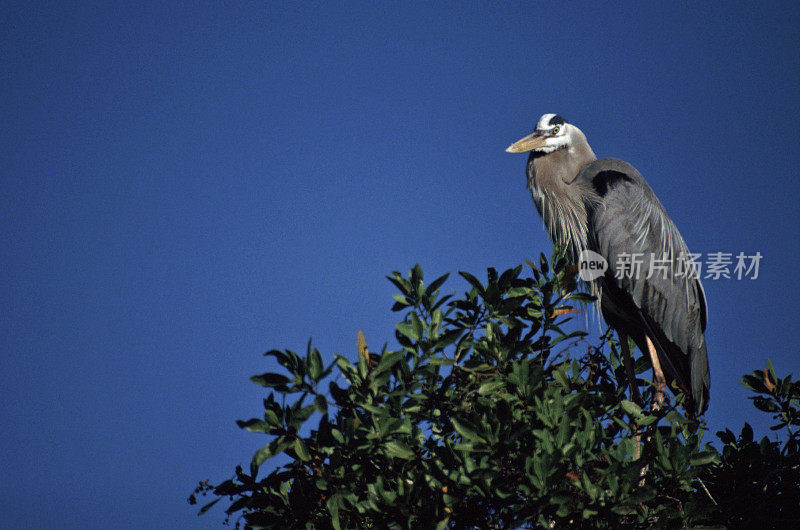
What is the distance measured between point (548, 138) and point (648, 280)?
1.73 m

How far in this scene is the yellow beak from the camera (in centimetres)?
661

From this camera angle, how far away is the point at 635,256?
6.02 metres

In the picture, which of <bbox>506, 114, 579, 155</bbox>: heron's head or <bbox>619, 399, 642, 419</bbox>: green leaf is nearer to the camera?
<bbox>619, 399, 642, 419</bbox>: green leaf

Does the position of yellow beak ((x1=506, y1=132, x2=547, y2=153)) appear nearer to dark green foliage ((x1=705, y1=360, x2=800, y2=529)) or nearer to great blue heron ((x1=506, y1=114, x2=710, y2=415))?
great blue heron ((x1=506, y1=114, x2=710, y2=415))

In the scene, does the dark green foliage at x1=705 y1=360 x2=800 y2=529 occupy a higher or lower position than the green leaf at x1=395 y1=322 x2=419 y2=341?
lower

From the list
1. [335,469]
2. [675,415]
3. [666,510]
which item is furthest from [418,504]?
[675,415]

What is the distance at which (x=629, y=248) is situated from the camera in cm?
602

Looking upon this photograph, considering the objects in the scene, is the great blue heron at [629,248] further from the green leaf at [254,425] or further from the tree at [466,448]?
the green leaf at [254,425]

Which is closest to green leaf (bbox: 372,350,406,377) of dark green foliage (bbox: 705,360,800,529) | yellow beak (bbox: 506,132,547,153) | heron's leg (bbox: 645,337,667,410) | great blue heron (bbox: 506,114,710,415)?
dark green foliage (bbox: 705,360,800,529)

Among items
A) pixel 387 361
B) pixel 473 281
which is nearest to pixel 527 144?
pixel 473 281

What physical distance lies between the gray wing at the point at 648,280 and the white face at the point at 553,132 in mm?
537

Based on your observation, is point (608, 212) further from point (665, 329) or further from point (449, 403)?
point (449, 403)

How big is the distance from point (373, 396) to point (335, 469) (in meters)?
0.37

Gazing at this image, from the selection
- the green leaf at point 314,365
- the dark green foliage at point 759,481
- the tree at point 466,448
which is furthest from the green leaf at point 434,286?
the dark green foliage at point 759,481
